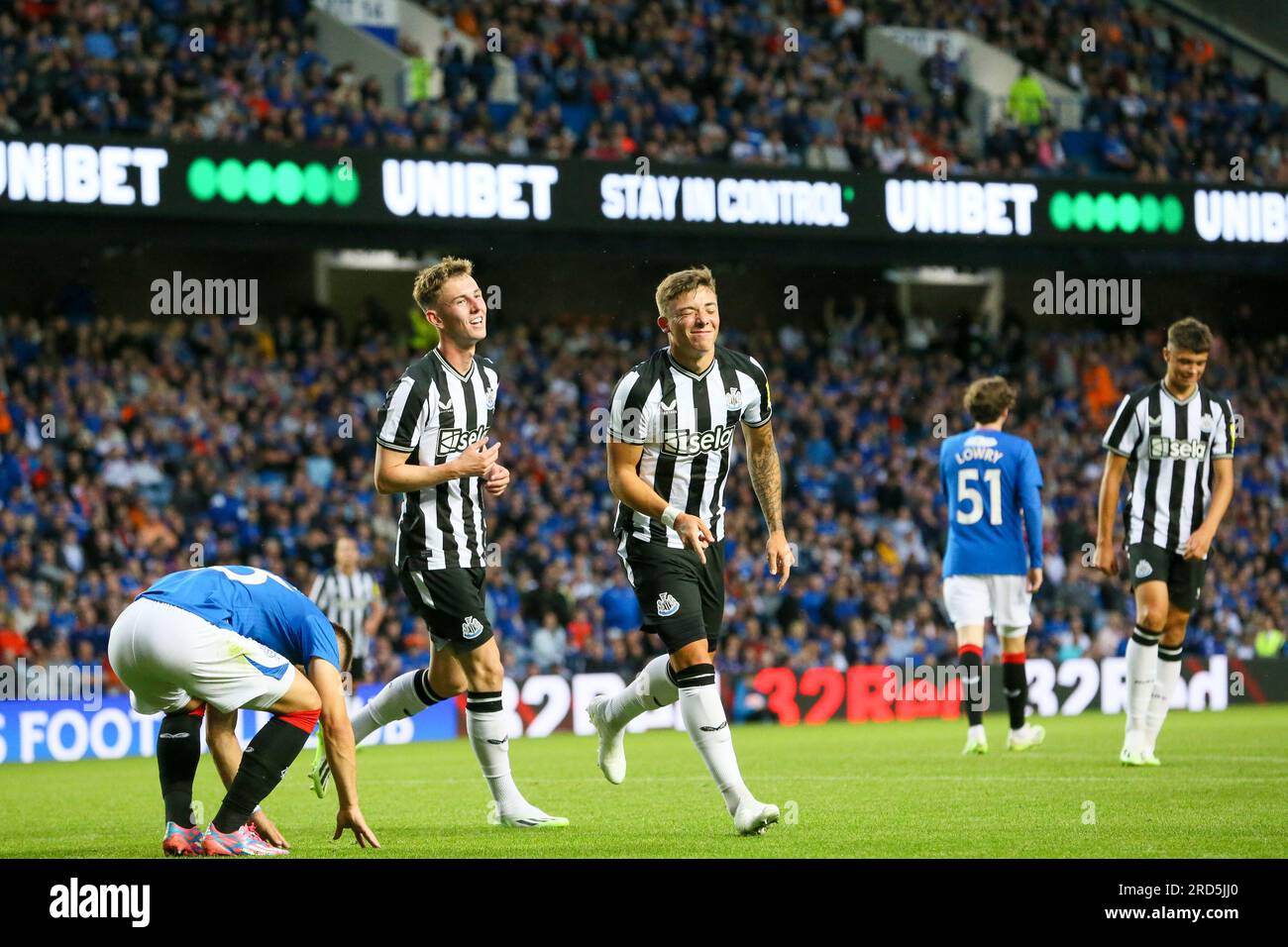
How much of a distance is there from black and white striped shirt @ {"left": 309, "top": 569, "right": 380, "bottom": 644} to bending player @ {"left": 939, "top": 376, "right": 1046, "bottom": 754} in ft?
15.7

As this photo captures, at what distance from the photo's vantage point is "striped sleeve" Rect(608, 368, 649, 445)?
294 inches

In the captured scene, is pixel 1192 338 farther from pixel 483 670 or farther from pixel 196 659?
pixel 196 659

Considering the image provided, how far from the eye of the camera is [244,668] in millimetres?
6531

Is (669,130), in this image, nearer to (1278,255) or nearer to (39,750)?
(1278,255)

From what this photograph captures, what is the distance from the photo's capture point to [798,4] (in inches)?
1009

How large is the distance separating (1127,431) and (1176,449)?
291mm

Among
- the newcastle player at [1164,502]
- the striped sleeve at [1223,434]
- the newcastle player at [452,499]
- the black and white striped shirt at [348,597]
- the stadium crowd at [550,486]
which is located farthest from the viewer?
the stadium crowd at [550,486]

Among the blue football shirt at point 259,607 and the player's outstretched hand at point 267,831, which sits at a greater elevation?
the blue football shirt at point 259,607

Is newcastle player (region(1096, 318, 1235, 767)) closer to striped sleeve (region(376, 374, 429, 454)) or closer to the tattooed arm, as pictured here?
the tattooed arm

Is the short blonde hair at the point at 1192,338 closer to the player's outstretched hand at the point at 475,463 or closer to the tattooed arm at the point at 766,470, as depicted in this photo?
the tattooed arm at the point at 766,470

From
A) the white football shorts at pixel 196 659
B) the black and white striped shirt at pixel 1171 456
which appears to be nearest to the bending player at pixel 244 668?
the white football shorts at pixel 196 659

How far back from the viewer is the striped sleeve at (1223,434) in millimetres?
10297

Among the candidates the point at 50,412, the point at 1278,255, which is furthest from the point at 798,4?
the point at 50,412

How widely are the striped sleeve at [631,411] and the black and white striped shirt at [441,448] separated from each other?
0.65 metres
